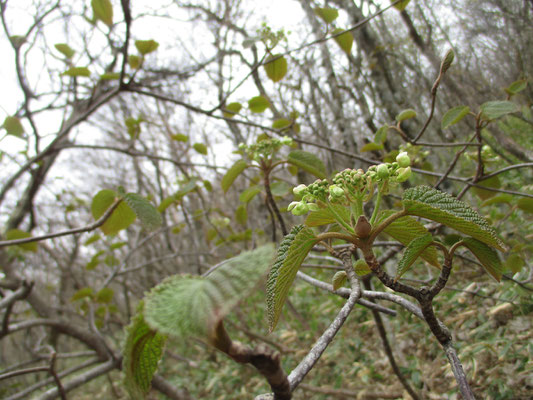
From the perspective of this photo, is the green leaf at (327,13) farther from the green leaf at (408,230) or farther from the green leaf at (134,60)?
the green leaf at (408,230)

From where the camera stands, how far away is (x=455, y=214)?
50 cm

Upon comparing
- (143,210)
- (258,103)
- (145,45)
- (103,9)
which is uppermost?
(103,9)

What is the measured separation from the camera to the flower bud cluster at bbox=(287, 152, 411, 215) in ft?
1.91

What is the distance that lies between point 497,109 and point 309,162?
27.0 inches

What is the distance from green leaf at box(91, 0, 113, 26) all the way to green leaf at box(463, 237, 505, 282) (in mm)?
1577

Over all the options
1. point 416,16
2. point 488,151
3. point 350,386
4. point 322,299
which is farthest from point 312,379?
point 416,16

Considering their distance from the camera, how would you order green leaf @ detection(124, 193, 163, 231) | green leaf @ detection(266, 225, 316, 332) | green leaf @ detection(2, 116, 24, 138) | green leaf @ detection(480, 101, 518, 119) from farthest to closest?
green leaf @ detection(2, 116, 24, 138) → green leaf @ detection(480, 101, 518, 119) → green leaf @ detection(124, 193, 163, 231) → green leaf @ detection(266, 225, 316, 332)

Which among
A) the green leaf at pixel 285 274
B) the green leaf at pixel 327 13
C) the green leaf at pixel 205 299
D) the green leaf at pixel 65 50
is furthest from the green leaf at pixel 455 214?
the green leaf at pixel 65 50

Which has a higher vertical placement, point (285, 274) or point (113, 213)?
point (113, 213)

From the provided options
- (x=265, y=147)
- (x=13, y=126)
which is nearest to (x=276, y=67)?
(x=265, y=147)

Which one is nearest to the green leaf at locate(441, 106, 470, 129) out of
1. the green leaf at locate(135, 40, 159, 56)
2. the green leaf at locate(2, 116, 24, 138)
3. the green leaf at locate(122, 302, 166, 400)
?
the green leaf at locate(122, 302, 166, 400)

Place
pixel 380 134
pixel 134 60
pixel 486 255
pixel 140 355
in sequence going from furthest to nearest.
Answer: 1. pixel 134 60
2. pixel 380 134
3. pixel 486 255
4. pixel 140 355

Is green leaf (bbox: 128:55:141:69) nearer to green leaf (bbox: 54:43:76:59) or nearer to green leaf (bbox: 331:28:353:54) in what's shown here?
green leaf (bbox: 54:43:76:59)

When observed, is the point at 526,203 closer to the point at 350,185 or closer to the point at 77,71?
the point at 350,185
